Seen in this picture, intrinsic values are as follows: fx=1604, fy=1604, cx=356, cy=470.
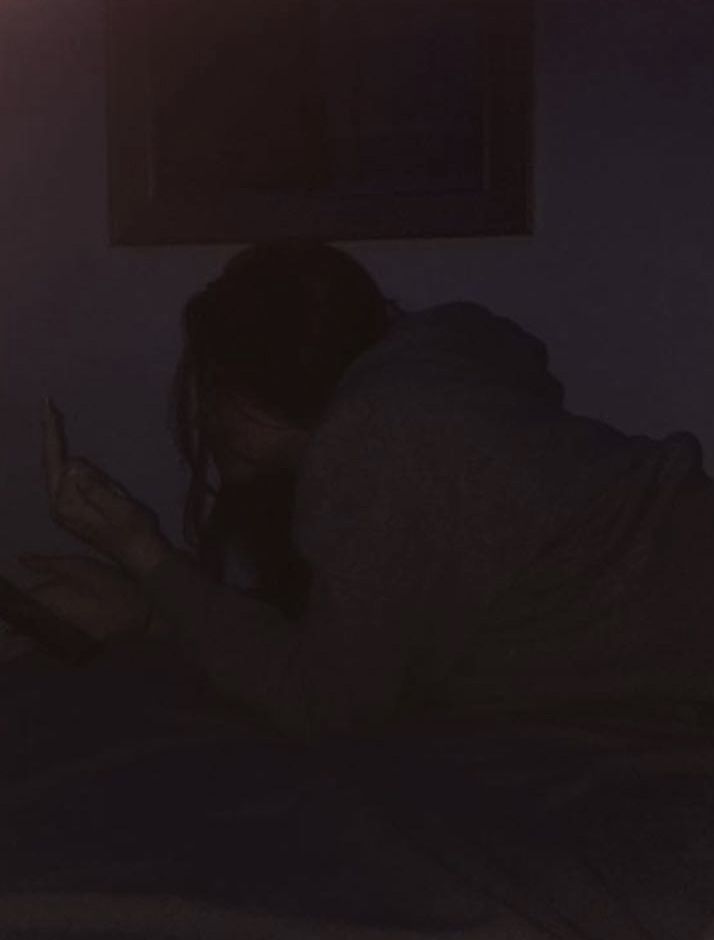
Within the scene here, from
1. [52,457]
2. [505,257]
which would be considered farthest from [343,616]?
[505,257]

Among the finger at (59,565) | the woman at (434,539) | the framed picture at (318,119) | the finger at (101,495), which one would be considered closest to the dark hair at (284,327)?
the woman at (434,539)

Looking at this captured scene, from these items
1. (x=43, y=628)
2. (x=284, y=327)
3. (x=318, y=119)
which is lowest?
(x=43, y=628)

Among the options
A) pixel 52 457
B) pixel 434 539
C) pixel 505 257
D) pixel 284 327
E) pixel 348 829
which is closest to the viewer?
pixel 348 829

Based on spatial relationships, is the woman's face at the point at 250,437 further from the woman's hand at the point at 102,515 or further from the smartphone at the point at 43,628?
the smartphone at the point at 43,628

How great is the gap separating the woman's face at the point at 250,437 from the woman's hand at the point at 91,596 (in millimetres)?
254

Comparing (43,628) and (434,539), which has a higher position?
(434,539)

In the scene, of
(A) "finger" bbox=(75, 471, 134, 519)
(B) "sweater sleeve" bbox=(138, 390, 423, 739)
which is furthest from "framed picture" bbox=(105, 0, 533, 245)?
(B) "sweater sleeve" bbox=(138, 390, 423, 739)

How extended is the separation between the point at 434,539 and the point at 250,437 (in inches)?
13.9

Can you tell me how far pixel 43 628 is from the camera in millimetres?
1841

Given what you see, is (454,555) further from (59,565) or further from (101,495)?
(59,565)

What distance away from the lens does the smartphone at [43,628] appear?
1.81 meters

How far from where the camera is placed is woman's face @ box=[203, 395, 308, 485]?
5.54ft

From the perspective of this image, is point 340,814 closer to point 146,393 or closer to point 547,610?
point 547,610

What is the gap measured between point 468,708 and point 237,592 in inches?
10.1
